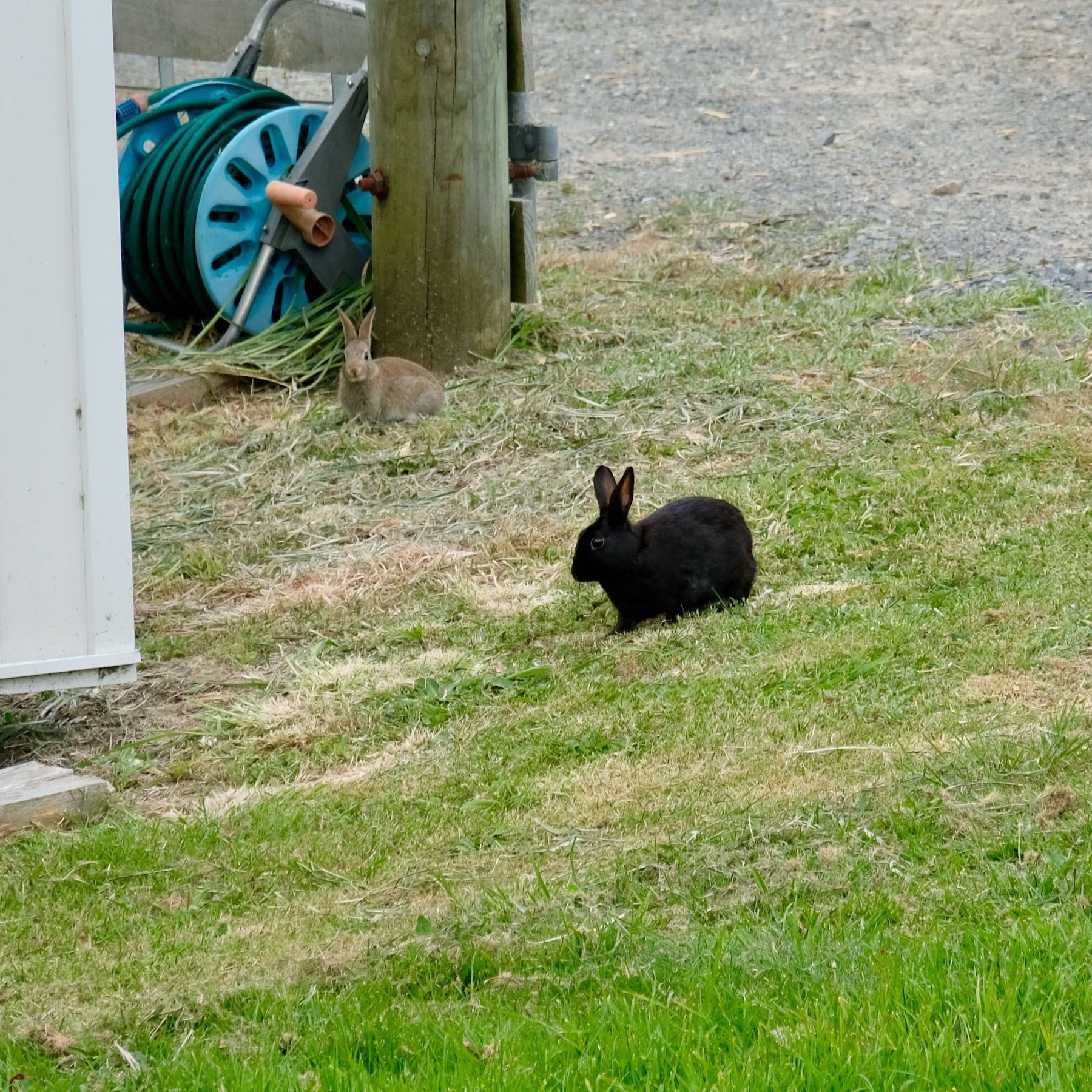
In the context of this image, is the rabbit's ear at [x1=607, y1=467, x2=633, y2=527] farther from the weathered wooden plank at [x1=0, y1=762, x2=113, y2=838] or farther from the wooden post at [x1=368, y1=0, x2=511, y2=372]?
the wooden post at [x1=368, y1=0, x2=511, y2=372]

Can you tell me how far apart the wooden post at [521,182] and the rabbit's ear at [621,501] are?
3.80 m

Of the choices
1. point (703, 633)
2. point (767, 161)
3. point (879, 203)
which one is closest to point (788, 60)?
point (767, 161)

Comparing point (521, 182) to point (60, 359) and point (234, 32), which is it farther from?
point (60, 359)

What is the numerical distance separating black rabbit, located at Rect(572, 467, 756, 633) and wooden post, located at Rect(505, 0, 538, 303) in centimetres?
379

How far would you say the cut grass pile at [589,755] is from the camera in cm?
296

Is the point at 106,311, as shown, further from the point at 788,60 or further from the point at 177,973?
the point at 788,60

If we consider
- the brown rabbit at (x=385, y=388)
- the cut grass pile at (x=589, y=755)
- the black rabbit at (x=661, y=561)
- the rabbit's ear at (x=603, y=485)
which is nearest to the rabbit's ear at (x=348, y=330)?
the brown rabbit at (x=385, y=388)

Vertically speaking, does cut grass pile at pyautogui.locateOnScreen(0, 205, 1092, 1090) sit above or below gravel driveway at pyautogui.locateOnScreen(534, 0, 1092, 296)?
below

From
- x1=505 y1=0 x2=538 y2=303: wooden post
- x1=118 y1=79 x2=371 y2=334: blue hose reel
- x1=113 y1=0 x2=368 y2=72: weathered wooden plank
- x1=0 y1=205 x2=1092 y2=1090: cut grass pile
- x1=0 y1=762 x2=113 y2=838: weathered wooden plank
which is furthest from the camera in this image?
x1=113 y1=0 x2=368 y2=72: weathered wooden plank

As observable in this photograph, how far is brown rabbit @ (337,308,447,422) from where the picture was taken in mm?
8383

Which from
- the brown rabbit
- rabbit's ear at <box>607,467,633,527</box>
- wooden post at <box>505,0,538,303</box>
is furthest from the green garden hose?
rabbit's ear at <box>607,467,633,527</box>

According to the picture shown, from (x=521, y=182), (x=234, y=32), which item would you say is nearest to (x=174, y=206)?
(x=521, y=182)

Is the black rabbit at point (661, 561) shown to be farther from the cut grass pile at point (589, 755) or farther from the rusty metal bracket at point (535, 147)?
the rusty metal bracket at point (535, 147)

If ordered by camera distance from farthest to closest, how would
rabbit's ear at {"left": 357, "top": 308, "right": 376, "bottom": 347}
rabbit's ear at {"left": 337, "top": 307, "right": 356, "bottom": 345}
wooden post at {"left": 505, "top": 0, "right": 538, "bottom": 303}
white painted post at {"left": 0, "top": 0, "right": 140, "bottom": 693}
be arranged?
1. wooden post at {"left": 505, "top": 0, "right": 538, "bottom": 303}
2. rabbit's ear at {"left": 357, "top": 308, "right": 376, "bottom": 347}
3. rabbit's ear at {"left": 337, "top": 307, "right": 356, "bottom": 345}
4. white painted post at {"left": 0, "top": 0, "right": 140, "bottom": 693}
